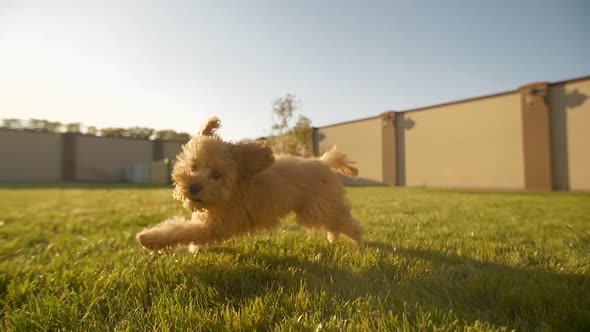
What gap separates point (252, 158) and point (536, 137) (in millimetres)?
19109

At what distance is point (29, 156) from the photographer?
1268 inches

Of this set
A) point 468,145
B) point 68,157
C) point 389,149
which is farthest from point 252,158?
point 68,157

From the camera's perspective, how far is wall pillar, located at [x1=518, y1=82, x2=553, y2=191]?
667 inches

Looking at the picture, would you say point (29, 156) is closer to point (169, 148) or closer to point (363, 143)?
point (169, 148)

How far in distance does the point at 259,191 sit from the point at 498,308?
2.16 metres

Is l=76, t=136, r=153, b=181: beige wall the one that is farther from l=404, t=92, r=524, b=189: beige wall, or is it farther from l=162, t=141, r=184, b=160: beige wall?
l=404, t=92, r=524, b=189: beige wall

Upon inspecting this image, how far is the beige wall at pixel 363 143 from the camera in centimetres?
2545

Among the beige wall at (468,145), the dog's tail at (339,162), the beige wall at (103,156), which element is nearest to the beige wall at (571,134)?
the beige wall at (468,145)

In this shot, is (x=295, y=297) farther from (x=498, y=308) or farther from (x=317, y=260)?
(x=498, y=308)

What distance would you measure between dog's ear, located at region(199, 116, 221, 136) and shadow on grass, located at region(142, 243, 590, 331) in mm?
1541

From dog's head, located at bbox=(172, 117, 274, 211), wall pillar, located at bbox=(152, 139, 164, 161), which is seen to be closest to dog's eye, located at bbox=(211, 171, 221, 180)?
dog's head, located at bbox=(172, 117, 274, 211)

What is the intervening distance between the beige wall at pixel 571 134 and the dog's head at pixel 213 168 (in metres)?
18.9

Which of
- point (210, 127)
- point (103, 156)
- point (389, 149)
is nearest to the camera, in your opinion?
point (210, 127)

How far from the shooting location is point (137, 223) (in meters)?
5.12
